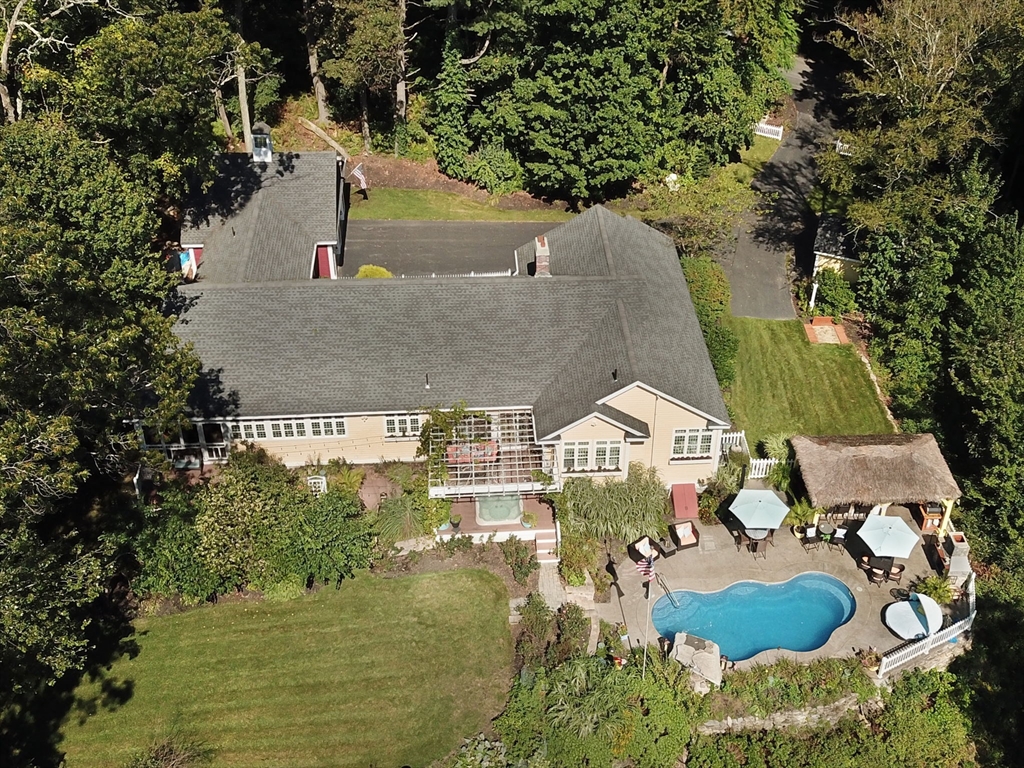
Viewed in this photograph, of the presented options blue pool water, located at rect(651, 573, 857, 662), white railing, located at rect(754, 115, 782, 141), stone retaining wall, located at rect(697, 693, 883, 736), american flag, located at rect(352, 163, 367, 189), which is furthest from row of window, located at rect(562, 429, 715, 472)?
white railing, located at rect(754, 115, 782, 141)

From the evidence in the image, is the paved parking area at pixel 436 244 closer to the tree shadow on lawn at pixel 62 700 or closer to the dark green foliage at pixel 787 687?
the tree shadow on lawn at pixel 62 700

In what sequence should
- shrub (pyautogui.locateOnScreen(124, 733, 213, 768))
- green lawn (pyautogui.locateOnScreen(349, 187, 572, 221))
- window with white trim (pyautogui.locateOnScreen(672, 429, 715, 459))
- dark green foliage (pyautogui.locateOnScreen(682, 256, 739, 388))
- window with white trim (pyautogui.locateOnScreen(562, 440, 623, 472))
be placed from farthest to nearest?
green lawn (pyautogui.locateOnScreen(349, 187, 572, 221)), dark green foliage (pyautogui.locateOnScreen(682, 256, 739, 388)), window with white trim (pyautogui.locateOnScreen(672, 429, 715, 459)), window with white trim (pyautogui.locateOnScreen(562, 440, 623, 472)), shrub (pyautogui.locateOnScreen(124, 733, 213, 768))

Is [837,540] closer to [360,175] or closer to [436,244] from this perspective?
[436,244]

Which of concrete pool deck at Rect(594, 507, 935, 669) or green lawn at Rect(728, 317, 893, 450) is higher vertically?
green lawn at Rect(728, 317, 893, 450)

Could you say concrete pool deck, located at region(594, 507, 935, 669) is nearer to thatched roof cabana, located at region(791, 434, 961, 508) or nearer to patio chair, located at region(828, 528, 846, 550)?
patio chair, located at region(828, 528, 846, 550)

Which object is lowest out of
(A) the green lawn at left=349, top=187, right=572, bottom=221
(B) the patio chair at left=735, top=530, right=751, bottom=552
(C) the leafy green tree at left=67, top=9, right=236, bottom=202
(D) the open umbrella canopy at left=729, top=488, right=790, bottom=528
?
(B) the patio chair at left=735, top=530, right=751, bottom=552

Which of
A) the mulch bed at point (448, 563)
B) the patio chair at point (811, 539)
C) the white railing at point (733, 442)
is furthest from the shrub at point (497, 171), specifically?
the patio chair at point (811, 539)

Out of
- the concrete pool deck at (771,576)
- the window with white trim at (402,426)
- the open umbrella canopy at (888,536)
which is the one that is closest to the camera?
the concrete pool deck at (771,576)
